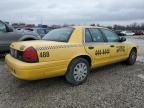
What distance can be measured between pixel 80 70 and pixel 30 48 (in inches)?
55.3

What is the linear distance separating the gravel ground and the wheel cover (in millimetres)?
197

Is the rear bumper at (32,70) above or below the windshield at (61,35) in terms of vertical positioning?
below

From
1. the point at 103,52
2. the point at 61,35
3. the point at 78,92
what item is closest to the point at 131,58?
the point at 103,52

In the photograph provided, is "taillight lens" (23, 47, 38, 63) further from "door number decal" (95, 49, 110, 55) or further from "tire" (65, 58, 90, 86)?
"door number decal" (95, 49, 110, 55)

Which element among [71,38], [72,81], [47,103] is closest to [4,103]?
[47,103]

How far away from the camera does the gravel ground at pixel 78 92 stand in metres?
3.91

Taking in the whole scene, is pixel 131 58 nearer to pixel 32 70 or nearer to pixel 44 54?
pixel 44 54

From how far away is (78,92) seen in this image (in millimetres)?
4488

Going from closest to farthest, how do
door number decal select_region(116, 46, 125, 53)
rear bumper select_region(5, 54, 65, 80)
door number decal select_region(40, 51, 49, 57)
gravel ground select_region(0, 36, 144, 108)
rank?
gravel ground select_region(0, 36, 144, 108)
rear bumper select_region(5, 54, 65, 80)
door number decal select_region(40, 51, 49, 57)
door number decal select_region(116, 46, 125, 53)

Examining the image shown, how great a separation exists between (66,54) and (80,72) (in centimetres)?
67

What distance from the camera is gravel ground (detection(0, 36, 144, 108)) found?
12.8ft

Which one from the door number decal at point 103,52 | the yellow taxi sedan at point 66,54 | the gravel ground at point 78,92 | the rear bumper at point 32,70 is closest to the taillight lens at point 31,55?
the yellow taxi sedan at point 66,54

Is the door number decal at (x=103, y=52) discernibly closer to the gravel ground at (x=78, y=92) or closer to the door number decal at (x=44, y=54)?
the gravel ground at (x=78, y=92)

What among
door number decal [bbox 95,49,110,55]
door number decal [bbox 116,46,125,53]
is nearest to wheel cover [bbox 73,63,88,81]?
door number decal [bbox 95,49,110,55]
